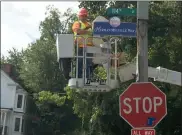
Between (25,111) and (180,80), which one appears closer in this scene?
(180,80)

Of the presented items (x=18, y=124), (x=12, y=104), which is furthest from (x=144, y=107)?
(x=18, y=124)

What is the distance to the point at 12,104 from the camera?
44625 millimetres

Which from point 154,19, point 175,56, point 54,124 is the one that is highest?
point 154,19

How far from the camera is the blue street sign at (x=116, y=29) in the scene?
741 cm

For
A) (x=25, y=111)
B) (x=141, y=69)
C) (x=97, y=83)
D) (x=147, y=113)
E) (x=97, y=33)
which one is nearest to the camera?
(x=147, y=113)

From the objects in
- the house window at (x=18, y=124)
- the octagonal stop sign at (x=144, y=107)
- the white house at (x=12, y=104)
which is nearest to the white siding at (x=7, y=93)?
the white house at (x=12, y=104)

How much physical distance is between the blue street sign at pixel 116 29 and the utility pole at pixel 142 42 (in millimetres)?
158

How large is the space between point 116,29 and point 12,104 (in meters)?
38.4

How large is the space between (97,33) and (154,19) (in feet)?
48.1

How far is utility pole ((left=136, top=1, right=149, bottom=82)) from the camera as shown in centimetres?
709

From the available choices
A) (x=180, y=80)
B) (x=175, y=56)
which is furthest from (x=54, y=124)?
(x=180, y=80)

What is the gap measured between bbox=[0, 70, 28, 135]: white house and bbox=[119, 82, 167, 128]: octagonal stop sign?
3882cm

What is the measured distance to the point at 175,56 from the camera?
71.6ft

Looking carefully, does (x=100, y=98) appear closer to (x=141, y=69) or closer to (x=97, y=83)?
(x=97, y=83)
